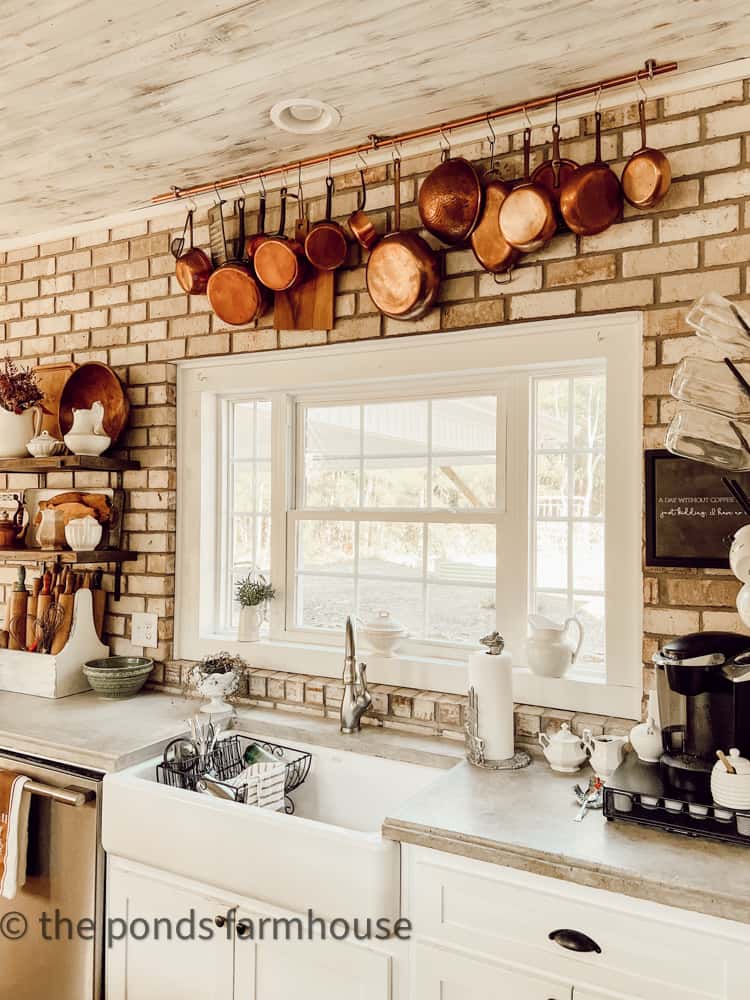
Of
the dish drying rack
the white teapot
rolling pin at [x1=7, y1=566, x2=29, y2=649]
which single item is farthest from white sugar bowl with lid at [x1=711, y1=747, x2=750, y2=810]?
rolling pin at [x1=7, y1=566, x2=29, y2=649]

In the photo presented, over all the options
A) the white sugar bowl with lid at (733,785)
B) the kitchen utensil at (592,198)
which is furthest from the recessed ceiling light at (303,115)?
the white sugar bowl with lid at (733,785)

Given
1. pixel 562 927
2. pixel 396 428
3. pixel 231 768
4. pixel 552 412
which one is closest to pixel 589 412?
pixel 552 412

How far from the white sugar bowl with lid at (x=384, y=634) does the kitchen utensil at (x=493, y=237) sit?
1134 mm

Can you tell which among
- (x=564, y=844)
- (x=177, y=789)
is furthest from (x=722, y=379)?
(x=177, y=789)

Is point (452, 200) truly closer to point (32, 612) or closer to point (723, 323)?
point (723, 323)

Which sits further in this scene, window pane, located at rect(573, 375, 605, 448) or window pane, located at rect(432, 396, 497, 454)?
window pane, located at rect(432, 396, 497, 454)

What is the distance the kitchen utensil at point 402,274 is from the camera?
2.27 meters

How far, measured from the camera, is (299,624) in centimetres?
273

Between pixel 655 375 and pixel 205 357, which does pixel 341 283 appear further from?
pixel 655 375

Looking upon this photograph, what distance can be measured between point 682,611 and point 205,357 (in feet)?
6.00

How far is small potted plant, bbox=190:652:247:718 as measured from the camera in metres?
2.53

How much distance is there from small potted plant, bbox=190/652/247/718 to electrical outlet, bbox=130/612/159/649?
0.96 feet

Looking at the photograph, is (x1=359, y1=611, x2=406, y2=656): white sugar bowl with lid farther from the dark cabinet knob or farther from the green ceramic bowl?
the dark cabinet knob

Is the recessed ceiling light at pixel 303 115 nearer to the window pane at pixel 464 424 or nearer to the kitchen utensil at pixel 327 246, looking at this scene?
the kitchen utensil at pixel 327 246
